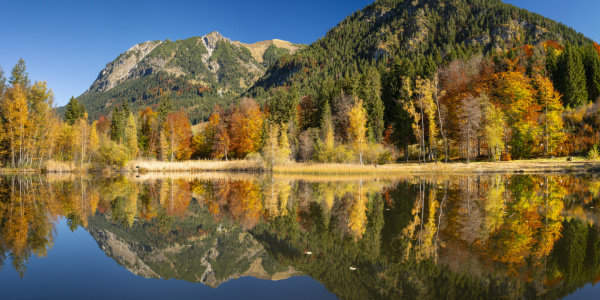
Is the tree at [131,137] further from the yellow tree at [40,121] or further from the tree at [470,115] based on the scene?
the tree at [470,115]

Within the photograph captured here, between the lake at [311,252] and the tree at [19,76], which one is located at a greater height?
the tree at [19,76]

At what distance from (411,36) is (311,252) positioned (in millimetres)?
152674

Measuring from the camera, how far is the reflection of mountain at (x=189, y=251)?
7.41 meters

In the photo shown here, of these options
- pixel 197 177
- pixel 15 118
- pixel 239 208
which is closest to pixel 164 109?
pixel 15 118

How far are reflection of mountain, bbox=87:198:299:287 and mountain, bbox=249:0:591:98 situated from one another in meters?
104

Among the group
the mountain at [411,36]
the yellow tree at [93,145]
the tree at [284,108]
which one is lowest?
the yellow tree at [93,145]

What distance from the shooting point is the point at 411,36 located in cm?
14400

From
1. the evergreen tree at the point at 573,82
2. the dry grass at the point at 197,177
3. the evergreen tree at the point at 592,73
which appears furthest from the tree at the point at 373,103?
the evergreen tree at the point at 592,73

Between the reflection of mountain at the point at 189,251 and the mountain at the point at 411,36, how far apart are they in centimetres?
10448

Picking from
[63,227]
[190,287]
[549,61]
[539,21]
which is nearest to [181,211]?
[63,227]

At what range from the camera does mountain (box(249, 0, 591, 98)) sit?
12294 cm

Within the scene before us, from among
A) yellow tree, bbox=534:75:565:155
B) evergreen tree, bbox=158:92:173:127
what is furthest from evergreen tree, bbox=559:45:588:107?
evergreen tree, bbox=158:92:173:127

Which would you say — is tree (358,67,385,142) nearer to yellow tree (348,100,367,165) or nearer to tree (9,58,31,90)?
yellow tree (348,100,367,165)

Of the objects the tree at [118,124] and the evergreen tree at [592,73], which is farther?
the tree at [118,124]
